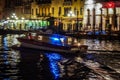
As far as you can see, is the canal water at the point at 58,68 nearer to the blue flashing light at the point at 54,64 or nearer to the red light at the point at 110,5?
the blue flashing light at the point at 54,64

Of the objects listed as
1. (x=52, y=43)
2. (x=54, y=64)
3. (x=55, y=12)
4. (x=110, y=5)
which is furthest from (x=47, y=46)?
(x=55, y=12)

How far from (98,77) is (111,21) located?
55414mm

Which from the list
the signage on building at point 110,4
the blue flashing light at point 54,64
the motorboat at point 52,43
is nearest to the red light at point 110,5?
the signage on building at point 110,4

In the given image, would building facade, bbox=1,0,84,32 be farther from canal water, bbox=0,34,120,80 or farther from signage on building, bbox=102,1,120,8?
canal water, bbox=0,34,120,80

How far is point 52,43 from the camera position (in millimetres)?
41906

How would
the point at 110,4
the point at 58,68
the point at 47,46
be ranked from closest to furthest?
the point at 58,68 → the point at 47,46 → the point at 110,4

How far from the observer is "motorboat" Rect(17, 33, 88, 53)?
39.8 m

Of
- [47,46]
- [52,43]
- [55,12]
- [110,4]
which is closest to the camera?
[52,43]

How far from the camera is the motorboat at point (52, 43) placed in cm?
3984

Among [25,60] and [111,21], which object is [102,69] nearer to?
[25,60]

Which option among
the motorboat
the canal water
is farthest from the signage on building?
the canal water

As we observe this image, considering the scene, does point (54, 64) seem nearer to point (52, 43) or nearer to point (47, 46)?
point (52, 43)

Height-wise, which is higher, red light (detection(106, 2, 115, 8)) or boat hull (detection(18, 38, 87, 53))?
red light (detection(106, 2, 115, 8))

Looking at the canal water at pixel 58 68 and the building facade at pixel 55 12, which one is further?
the building facade at pixel 55 12
